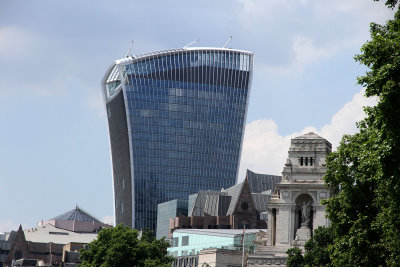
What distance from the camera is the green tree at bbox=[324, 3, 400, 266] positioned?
217 feet

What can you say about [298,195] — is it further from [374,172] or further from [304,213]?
[374,172]

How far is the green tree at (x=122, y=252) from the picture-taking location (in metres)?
179

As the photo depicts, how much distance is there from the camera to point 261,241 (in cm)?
18038

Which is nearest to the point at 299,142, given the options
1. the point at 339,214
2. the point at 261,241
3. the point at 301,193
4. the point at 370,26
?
the point at 301,193

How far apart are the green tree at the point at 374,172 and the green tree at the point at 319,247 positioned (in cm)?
2814

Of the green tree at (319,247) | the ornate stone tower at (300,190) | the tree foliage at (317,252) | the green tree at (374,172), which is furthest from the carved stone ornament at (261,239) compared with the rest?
the green tree at (374,172)

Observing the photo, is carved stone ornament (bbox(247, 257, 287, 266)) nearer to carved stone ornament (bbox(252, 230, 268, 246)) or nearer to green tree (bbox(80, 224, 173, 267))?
carved stone ornament (bbox(252, 230, 268, 246))

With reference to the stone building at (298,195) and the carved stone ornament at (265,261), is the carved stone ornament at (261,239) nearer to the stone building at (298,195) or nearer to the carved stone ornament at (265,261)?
the stone building at (298,195)

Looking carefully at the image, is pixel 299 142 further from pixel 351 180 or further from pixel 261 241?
pixel 351 180

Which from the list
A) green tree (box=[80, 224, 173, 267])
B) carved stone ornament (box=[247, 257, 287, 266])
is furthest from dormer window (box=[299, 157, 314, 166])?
green tree (box=[80, 224, 173, 267])

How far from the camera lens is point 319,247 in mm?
136750

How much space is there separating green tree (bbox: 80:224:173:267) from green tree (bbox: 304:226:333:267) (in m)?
40.3

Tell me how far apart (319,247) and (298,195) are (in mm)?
36241

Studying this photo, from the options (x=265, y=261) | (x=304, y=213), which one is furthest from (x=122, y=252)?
(x=304, y=213)
